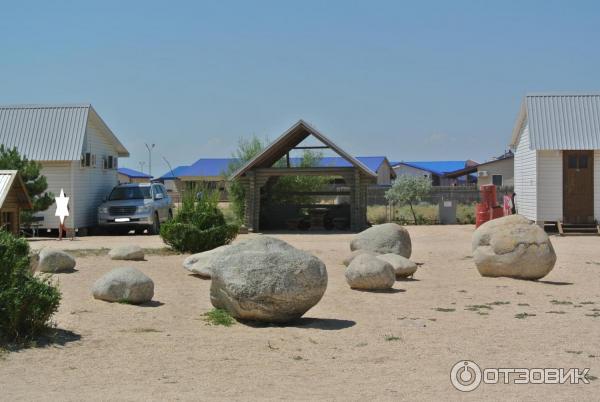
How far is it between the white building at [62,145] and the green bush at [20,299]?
19.9m

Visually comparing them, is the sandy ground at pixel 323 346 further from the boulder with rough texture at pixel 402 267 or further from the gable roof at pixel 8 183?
the gable roof at pixel 8 183

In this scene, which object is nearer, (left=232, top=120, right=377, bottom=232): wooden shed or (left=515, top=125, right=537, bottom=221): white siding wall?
(left=515, top=125, right=537, bottom=221): white siding wall

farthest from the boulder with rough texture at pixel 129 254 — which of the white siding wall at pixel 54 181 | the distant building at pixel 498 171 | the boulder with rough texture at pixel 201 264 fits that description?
the distant building at pixel 498 171

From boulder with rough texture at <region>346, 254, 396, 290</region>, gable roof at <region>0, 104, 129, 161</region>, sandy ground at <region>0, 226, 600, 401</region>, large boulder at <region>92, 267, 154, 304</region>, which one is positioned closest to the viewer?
sandy ground at <region>0, 226, 600, 401</region>

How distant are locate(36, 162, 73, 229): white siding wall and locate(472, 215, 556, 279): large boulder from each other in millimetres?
18473

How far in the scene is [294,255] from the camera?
10648 millimetres

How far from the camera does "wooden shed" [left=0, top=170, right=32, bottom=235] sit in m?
16.3

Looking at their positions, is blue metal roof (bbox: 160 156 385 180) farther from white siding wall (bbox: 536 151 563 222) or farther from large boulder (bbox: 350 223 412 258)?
large boulder (bbox: 350 223 412 258)

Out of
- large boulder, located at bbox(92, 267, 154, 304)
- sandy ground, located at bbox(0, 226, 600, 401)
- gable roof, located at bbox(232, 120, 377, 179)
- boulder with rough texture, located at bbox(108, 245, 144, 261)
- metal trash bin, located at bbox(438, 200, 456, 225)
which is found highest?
gable roof, located at bbox(232, 120, 377, 179)

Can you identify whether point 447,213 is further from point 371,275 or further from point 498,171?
point 371,275

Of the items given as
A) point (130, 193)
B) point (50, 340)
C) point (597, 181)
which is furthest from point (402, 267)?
point (130, 193)

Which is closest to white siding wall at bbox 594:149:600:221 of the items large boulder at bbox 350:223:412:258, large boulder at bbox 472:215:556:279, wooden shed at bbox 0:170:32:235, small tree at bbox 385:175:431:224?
small tree at bbox 385:175:431:224

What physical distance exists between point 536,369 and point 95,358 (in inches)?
184

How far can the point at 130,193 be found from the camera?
99.0 ft
